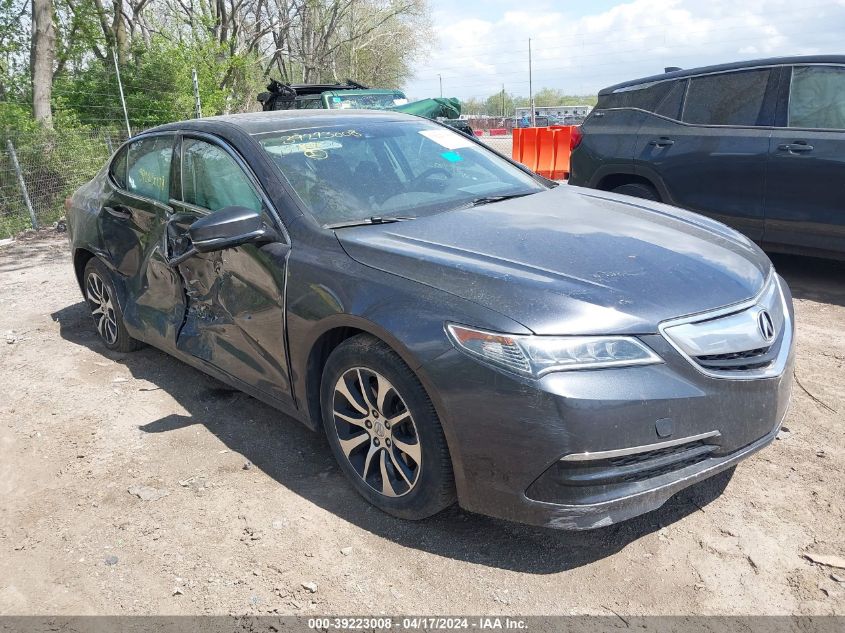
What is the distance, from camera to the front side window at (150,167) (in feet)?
13.7

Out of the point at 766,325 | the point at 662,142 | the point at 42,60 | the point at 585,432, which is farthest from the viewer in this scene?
the point at 42,60

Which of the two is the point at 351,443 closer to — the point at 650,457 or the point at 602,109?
the point at 650,457

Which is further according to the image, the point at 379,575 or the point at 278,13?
the point at 278,13

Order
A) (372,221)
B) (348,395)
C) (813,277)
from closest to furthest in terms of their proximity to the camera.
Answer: (348,395)
(372,221)
(813,277)

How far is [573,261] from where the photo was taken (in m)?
2.70

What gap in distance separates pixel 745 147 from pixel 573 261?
12.6 feet

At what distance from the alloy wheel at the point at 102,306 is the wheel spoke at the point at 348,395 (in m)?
2.61

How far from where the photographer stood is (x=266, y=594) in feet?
8.39

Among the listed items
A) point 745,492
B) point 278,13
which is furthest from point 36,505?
point 278,13

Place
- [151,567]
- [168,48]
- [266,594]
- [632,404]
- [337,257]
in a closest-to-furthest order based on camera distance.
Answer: [632,404] → [266,594] → [151,567] → [337,257] → [168,48]

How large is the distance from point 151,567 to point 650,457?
1912 mm

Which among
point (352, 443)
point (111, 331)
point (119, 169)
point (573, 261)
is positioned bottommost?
point (111, 331)

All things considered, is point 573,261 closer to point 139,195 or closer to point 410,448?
point 410,448

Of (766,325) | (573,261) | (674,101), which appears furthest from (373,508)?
(674,101)
